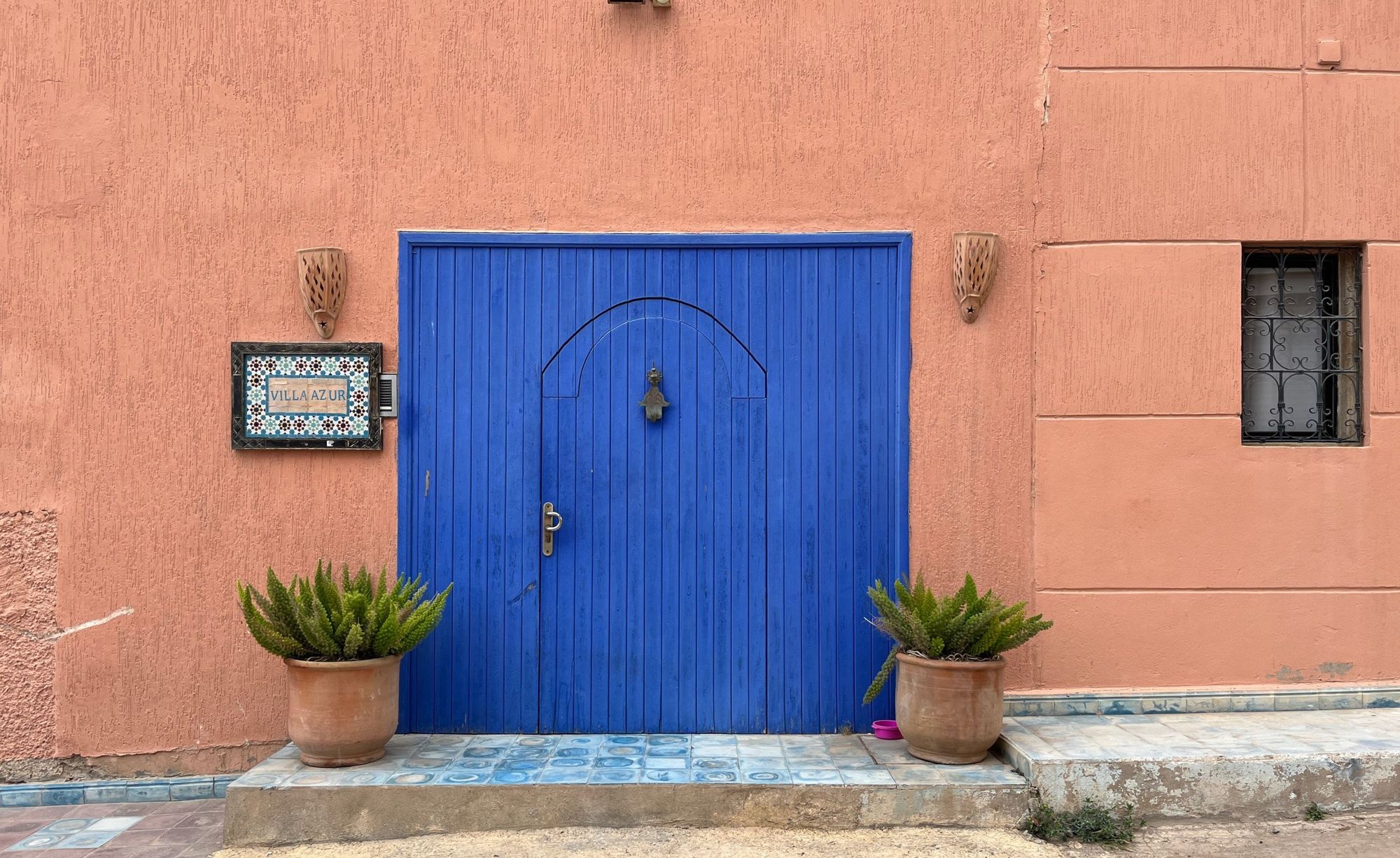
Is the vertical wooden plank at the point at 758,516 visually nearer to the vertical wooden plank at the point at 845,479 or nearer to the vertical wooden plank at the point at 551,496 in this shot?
the vertical wooden plank at the point at 845,479

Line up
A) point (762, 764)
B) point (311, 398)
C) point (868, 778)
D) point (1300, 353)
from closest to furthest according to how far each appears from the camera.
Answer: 1. point (868, 778)
2. point (762, 764)
3. point (311, 398)
4. point (1300, 353)

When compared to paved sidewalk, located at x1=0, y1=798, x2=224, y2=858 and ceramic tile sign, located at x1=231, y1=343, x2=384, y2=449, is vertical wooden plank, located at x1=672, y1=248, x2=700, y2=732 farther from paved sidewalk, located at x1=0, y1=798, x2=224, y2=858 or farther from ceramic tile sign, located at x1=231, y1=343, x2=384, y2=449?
paved sidewalk, located at x1=0, y1=798, x2=224, y2=858

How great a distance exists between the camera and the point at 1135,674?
484cm

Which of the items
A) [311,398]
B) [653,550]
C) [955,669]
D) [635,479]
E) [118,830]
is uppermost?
[311,398]

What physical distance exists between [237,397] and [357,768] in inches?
70.1

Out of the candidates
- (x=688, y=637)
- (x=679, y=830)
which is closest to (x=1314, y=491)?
(x=688, y=637)

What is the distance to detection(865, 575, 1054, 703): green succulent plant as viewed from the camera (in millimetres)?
4270

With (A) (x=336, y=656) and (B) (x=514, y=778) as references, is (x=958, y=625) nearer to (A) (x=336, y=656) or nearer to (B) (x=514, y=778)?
(B) (x=514, y=778)

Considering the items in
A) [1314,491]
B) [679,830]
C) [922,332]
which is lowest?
[679,830]

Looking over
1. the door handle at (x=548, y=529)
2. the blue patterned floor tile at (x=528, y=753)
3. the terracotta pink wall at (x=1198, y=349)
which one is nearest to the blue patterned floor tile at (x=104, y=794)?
the blue patterned floor tile at (x=528, y=753)

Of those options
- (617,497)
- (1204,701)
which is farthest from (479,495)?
(1204,701)

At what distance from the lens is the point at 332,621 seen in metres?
4.29

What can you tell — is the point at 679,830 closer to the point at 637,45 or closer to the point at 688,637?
the point at 688,637

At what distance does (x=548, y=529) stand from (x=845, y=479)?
1.40m
